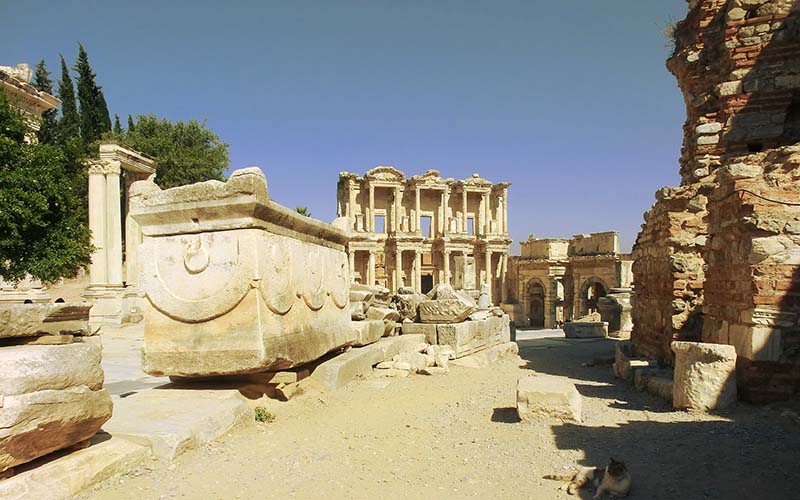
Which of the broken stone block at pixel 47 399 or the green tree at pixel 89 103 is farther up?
the green tree at pixel 89 103

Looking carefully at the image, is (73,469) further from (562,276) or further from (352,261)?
(352,261)

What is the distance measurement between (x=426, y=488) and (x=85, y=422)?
1.82 m

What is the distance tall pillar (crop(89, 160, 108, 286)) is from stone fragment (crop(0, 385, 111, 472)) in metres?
16.1

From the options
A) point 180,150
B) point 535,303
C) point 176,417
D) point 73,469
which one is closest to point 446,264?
point 535,303

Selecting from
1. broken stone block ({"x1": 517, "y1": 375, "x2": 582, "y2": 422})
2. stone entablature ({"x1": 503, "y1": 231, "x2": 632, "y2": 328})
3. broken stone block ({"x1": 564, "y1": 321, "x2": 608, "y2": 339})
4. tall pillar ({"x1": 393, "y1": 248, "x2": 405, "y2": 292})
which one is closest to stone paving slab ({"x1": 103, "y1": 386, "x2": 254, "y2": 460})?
broken stone block ({"x1": 517, "y1": 375, "x2": 582, "y2": 422})

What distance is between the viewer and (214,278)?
12.9 ft

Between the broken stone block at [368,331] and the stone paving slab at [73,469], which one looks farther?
the broken stone block at [368,331]

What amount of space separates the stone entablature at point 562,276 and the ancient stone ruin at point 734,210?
65.2ft

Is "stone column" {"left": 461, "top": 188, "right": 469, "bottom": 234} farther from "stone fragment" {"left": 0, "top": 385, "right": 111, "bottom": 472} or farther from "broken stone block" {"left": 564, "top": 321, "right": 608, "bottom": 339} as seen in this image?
"stone fragment" {"left": 0, "top": 385, "right": 111, "bottom": 472}

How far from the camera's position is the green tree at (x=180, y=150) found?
2794 cm

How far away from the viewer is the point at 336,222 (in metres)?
6.05

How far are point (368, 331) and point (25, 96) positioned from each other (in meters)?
16.7

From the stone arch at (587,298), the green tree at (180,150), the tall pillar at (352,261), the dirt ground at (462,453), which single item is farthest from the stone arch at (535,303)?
the dirt ground at (462,453)

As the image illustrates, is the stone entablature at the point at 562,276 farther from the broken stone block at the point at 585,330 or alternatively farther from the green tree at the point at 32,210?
the green tree at the point at 32,210
